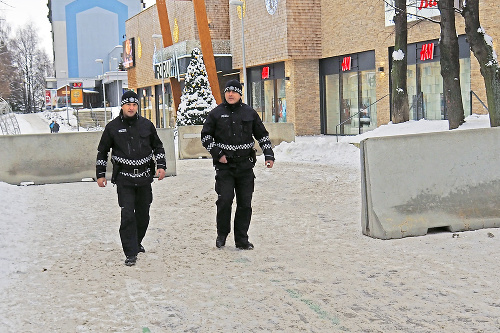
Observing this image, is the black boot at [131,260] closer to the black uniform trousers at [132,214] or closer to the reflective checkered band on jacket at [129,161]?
the black uniform trousers at [132,214]

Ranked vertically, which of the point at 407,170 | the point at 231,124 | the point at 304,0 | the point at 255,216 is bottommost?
the point at 255,216

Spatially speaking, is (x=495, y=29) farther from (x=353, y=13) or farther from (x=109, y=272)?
(x=109, y=272)

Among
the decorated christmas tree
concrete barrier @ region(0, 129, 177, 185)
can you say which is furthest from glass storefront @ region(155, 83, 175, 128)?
concrete barrier @ region(0, 129, 177, 185)

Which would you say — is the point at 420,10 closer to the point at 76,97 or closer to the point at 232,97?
the point at 232,97

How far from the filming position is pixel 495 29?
2578cm

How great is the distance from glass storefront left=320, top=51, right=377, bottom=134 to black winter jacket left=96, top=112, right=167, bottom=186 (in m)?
26.1

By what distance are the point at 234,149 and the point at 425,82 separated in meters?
23.5

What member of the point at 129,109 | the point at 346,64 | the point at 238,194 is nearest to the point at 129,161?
the point at 129,109

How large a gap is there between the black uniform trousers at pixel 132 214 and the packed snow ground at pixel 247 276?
0.23 meters

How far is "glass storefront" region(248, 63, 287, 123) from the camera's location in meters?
40.8

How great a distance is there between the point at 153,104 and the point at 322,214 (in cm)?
5762

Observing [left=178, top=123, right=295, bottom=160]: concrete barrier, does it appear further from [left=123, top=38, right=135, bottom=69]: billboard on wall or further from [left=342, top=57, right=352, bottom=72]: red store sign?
[left=123, top=38, right=135, bottom=69]: billboard on wall

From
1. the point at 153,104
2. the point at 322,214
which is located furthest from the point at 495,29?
the point at 153,104

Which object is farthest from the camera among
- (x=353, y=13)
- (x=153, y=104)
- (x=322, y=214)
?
(x=153, y=104)
